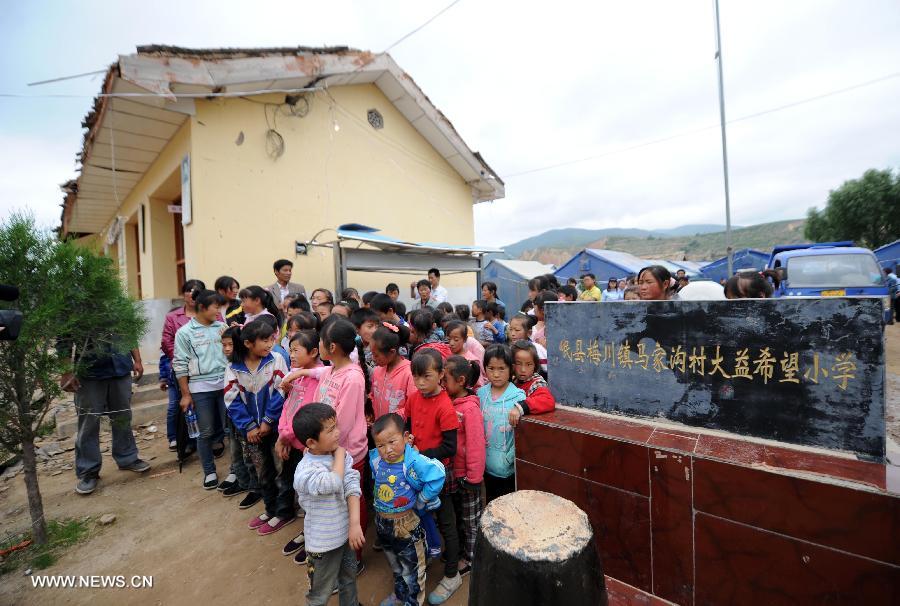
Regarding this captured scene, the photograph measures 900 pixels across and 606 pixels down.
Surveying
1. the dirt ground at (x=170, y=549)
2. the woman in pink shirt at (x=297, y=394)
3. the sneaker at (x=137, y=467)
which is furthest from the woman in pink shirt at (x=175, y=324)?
the woman in pink shirt at (x=297, y=394)

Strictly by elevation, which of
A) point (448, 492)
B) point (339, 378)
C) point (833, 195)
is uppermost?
point (833, 195)

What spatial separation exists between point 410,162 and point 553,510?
27.9ft

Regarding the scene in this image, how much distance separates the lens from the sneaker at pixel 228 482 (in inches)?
139

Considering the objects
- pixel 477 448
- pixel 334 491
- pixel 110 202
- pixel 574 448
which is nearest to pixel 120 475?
pixel 334 491

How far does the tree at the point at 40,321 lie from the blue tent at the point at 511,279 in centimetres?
1122

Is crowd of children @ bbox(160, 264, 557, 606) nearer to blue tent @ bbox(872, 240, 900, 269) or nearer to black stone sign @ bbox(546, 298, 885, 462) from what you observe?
black stone sign @ bbox(546, 298, 885, 462)

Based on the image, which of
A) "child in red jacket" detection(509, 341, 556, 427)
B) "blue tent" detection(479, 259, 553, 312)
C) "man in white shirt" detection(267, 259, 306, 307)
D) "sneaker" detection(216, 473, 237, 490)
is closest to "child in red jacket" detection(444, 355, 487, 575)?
"child in red jacket" detection(509, 341, 556, 427)

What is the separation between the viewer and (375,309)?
3.77 m

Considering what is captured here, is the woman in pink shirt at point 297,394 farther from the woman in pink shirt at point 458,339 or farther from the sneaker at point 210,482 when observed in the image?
the sneaker at point 210,482

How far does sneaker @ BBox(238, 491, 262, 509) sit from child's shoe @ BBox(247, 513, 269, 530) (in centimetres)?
28

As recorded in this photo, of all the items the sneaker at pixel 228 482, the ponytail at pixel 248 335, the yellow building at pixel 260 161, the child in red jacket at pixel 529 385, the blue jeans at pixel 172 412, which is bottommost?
the sneaker at pixel 228 482

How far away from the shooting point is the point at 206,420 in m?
3.55

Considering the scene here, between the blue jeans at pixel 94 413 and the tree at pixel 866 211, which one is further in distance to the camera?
the tree at pixel 866 211

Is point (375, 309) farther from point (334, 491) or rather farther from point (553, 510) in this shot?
point (553, 510)
